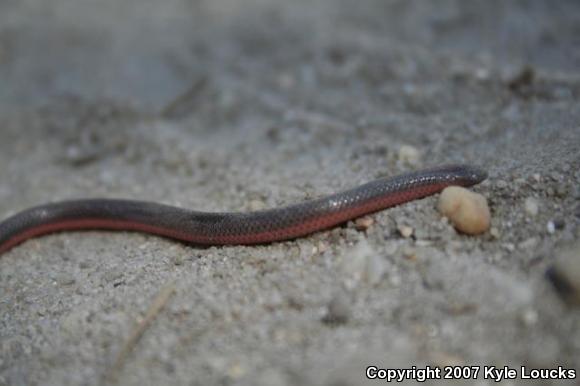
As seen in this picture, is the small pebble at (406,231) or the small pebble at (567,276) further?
the small pebble at (406,231)

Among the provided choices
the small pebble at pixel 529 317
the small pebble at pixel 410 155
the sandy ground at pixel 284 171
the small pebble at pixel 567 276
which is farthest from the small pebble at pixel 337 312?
the small pebble at pixel 410 155

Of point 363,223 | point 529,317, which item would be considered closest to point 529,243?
point 529,317

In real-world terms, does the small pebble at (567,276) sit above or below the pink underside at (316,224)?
above

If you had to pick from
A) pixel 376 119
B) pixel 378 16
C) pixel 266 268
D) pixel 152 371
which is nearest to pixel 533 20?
pixel 378 16

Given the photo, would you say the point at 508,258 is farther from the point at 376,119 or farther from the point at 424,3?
the point at 424,3

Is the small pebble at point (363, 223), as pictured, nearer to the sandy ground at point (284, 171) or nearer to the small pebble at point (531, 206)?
the sandy ground at point (284, 171)

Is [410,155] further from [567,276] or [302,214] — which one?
[567,276]
